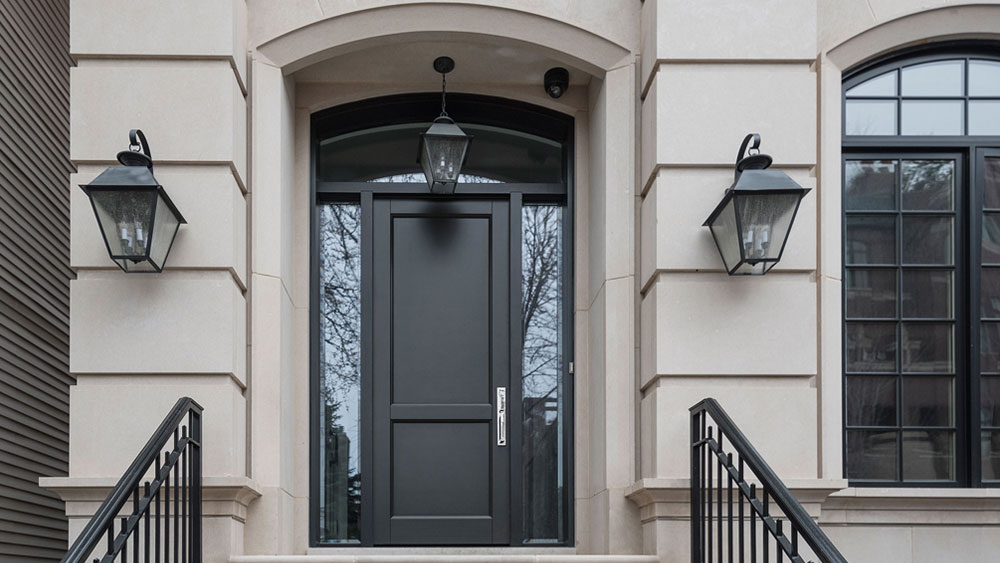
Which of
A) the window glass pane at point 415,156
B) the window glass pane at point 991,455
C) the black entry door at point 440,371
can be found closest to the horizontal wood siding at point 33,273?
the window glass pane at point 415,156

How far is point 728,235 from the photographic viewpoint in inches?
185

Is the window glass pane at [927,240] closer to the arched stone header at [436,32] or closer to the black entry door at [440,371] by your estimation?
the arched stone header at [436,32]

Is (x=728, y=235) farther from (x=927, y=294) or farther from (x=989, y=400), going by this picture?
(x=989, y=400)

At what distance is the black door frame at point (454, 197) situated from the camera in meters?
5.70

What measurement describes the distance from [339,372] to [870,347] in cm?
281

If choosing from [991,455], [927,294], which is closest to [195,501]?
[927,294]

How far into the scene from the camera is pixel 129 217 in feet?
14.8

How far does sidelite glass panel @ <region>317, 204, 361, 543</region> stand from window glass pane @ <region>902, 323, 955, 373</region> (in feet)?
9.45

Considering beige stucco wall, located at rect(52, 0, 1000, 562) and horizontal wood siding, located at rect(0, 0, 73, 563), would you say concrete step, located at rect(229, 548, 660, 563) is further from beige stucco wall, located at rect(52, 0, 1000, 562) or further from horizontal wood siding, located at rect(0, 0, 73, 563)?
horizontal wood siding, located at rect(0, 0, 73, 563)

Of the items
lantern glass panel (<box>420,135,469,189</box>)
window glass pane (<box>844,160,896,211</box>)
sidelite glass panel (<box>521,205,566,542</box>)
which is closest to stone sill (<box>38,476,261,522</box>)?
sidelite glass panel (<box>521,205,566,542</box>)

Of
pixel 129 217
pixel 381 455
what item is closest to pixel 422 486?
pixel 381 455

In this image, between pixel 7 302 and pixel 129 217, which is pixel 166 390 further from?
pixel 7 302

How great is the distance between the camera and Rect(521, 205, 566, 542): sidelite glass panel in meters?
5.76

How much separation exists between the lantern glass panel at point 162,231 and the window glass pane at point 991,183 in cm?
400
